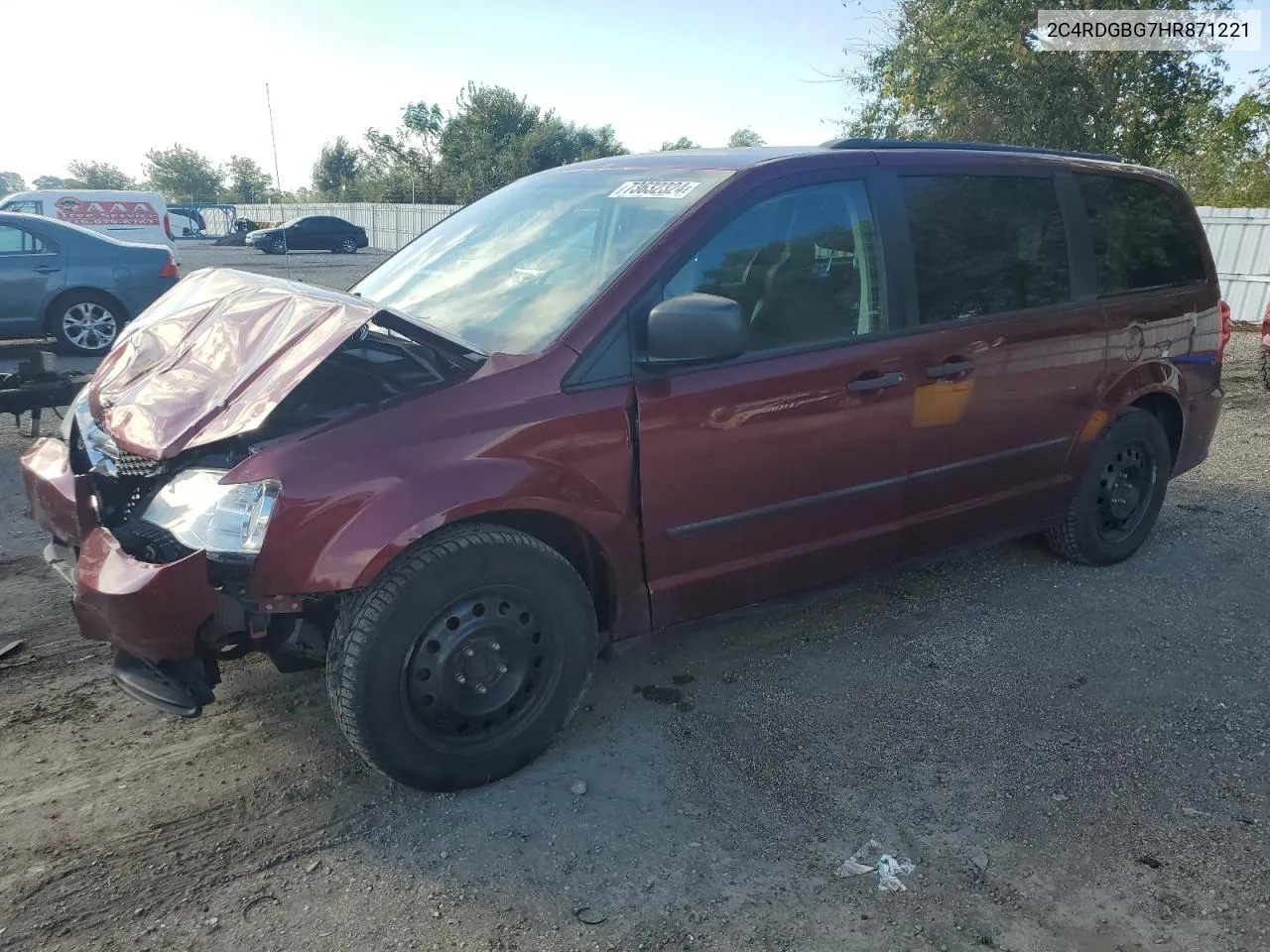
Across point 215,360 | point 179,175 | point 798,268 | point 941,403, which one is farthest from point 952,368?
point 179,175

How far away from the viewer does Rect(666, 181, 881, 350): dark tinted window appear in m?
3.15

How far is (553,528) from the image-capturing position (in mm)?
2965

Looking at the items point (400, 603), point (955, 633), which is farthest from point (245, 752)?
point (955, 633)

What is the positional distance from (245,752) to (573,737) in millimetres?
1058

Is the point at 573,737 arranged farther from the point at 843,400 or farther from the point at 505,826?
the point at 843,400

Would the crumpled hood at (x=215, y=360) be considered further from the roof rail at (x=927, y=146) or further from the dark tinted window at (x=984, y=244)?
the dark tinted window at (x=984, y=244)

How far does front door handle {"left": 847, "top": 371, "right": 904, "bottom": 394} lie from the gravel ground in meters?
1.08

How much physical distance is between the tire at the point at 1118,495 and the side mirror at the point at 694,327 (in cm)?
247

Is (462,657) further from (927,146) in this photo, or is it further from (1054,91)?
(1054,91)

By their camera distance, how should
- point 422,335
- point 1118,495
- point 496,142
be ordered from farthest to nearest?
point 496,142, point 1118,495, point 422,335

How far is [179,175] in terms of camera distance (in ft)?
237

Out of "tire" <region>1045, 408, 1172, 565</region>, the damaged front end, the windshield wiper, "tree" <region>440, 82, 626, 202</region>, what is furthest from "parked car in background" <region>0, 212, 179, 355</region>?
"tree" <region>440, 82, 626, 202</region>

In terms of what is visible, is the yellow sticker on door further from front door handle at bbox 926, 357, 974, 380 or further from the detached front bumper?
the detached front bumper

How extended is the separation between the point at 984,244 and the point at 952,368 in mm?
607
